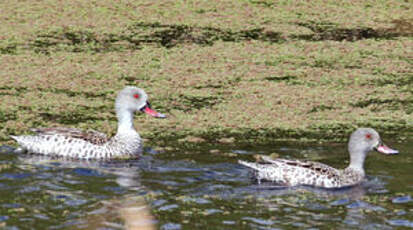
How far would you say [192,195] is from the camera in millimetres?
8859

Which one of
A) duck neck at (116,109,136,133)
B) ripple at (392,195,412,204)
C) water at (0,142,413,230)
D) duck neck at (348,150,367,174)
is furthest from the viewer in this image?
duck neck at (116,109,136,133)

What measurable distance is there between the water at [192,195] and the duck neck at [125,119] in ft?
1.59

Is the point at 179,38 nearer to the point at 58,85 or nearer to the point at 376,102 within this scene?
the point at 58,85

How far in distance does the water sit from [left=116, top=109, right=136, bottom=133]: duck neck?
484 mm

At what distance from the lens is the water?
8.05 m

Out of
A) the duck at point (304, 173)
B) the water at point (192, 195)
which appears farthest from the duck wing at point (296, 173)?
the water at point (192, 195)

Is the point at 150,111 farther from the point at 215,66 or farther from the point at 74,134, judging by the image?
the point at 215,66

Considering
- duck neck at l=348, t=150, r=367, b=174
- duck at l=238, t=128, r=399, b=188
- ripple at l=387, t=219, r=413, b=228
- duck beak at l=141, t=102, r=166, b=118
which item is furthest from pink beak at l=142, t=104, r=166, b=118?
ripple at l=387, t=219, r=413, b=228

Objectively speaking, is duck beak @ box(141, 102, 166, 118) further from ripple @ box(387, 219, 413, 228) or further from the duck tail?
ripple @ box(387, 219, 413, 228)

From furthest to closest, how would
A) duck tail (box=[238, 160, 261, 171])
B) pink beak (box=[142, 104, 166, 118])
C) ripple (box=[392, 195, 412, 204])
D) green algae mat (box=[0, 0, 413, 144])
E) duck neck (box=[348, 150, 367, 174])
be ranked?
green algae mat (box=[0, 0, 413, 144]) → pink beak (box=[142, 104, 166, 118]) → duck neck (box=[348, 150, 367, 174]) → duck tail (box=[238, 160, 261, 171]) → ripple (box=[392, 195, 412, 204])

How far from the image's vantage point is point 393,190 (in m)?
9.34

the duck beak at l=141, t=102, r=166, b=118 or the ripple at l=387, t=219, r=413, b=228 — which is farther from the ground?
the duck beak at l=141, t=102, r=166, b=118

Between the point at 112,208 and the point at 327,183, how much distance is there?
94.9 inches

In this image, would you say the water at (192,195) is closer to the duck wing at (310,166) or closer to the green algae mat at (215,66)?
the duck wing at (310,166)
